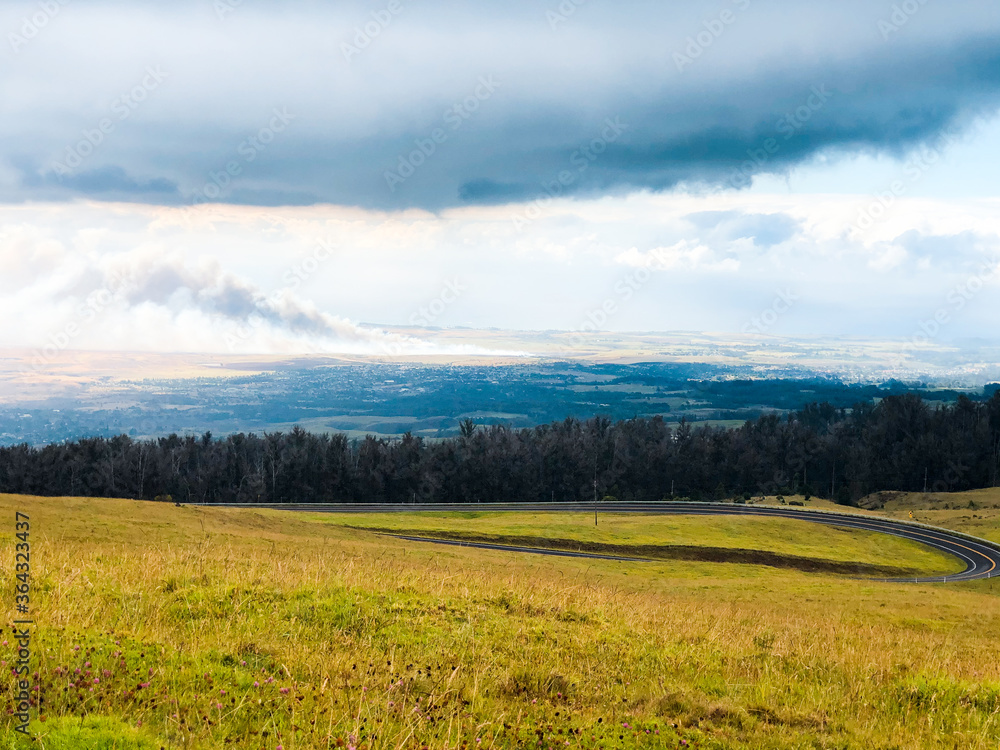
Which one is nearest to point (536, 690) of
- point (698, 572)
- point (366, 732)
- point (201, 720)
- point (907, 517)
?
point (366, 732)

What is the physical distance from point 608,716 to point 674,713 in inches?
42.4

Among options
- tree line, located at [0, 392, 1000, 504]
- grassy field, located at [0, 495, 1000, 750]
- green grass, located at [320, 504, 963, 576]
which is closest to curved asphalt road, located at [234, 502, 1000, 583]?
green grass, located at [320, 504, 963, 576]

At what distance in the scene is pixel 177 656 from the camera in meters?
8.89

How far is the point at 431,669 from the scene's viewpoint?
970 centimetres

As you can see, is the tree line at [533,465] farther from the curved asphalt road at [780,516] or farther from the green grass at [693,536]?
the green grass at [693,536]

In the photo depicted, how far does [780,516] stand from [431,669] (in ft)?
284

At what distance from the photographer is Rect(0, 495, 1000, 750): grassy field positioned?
7.66m

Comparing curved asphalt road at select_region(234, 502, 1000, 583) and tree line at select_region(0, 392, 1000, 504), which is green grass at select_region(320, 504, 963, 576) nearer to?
curved asphalt road at select_region(234, 502, 1000, 583)

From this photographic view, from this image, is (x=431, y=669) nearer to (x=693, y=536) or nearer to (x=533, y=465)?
(x=693, y=536)

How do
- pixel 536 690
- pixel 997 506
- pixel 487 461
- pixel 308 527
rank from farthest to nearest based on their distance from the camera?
pixel 487 461 < pixel 997 506 < pixel 308 527 < pixel 536 690

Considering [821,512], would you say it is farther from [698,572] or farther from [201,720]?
[201,720]

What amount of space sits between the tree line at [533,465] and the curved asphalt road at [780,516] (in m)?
25.8

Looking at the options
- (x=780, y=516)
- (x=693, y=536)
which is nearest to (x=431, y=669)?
(x=693, y=536)

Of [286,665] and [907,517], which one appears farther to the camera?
[907,517]
